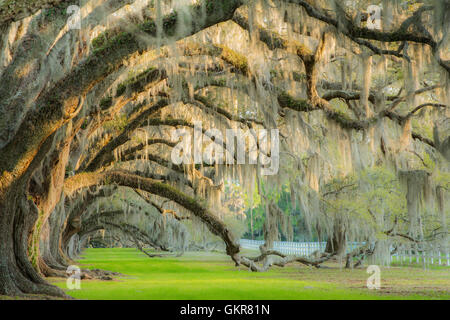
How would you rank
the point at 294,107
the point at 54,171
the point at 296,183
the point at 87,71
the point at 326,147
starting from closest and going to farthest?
the point at 87,71 → the point at 294,107 → the point at 54,171 → the point at 326,147 → the point at 296,183

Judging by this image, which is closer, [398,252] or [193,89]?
[193,89]

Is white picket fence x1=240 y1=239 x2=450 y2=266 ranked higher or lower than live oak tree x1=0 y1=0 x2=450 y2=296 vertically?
lower

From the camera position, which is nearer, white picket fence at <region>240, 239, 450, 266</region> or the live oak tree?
the live oak tree

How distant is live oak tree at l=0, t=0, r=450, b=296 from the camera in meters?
6.16

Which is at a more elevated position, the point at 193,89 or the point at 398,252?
the point at 193,89

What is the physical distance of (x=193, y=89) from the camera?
31.6ft

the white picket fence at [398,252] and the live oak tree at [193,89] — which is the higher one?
the live oak tree at [193,89]

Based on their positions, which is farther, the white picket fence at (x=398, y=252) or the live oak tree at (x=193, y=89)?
the white picket fence at (x=398, y=252)

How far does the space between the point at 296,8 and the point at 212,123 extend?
563 cm

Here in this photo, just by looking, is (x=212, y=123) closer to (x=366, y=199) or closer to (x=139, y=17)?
(x=139, y=17)

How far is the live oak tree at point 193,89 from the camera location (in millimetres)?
6164

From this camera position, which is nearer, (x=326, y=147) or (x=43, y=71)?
(x=43, y=71)

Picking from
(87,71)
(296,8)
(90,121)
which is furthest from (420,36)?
(90,121)

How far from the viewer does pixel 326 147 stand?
1387cm
